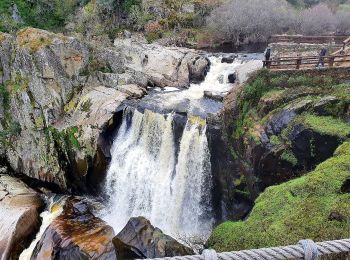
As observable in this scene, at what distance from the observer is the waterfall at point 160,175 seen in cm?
1769

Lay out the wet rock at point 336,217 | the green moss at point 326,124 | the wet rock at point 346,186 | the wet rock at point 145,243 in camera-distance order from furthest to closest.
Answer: the green moss at point 326,124 < the wet rock at point 145,243 < the wet rock at point 346,186 < the wet rock at point 336,217

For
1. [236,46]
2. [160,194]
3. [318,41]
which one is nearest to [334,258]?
[160,194]

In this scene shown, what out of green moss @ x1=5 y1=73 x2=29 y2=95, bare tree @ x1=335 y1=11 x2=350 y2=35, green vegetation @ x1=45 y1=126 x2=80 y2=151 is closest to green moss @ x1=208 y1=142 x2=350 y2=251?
green vegetation @ x1=45 y1=126 x2=80 y2=151

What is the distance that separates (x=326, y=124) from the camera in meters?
13.4

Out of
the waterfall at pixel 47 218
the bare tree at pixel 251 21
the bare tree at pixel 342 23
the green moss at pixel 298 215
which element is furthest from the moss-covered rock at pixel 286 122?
the bare tree at pixel 342 23

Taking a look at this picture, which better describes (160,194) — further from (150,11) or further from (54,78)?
(150,11)

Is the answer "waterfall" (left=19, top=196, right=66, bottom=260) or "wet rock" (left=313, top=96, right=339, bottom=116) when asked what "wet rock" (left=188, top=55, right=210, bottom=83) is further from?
"wet rock" (left=313, top=96, right=339, bottom=116)

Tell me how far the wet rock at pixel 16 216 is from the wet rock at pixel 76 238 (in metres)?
1.28

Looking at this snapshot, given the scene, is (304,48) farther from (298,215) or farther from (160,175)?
(298,215)

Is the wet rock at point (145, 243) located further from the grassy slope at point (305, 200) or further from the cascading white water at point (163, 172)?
the cascading white water at point (163, 172)

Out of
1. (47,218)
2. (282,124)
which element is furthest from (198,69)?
(47,218)

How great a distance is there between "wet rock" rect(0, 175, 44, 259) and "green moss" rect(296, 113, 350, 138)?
13.9 metres

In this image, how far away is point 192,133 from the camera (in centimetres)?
1792

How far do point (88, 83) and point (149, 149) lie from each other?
8.04 metres
